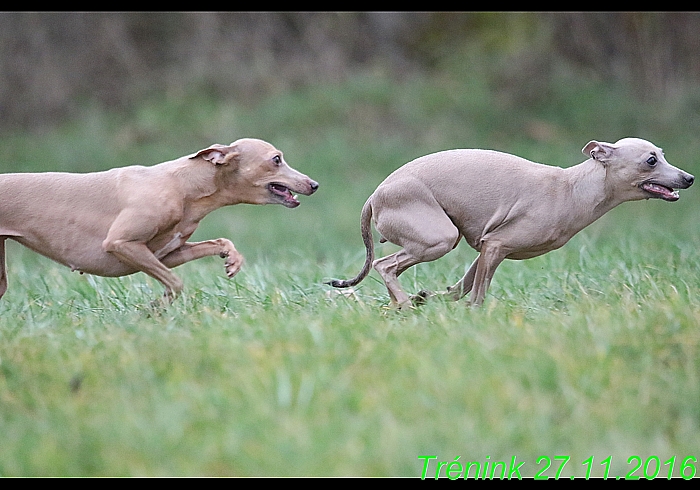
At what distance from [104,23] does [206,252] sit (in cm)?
1392

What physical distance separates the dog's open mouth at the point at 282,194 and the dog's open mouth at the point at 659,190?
2381mm

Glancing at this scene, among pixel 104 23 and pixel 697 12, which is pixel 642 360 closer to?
pixel 697 12

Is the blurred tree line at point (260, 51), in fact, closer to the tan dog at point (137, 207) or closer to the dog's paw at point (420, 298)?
the tan dog at point (137, 207)

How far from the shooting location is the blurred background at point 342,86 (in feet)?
52.4

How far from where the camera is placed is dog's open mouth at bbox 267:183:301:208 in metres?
6.50

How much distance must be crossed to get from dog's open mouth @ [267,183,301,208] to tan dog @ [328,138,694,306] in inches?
28.3

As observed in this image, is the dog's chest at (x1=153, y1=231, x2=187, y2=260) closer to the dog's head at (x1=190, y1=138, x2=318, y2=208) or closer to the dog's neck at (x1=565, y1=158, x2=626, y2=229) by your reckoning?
the dog's head at (x1=190, y1=138, x2=318, y2=208)

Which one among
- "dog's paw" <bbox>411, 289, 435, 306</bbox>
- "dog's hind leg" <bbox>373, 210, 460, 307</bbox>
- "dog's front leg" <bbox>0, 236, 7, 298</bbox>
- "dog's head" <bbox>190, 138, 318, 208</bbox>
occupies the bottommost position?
"dog's front leg" <bbox>0, 236, 7, 298</bbox>

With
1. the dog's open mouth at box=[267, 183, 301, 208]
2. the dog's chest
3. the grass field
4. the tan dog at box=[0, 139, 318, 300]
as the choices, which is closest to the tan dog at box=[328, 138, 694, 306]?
the grass field

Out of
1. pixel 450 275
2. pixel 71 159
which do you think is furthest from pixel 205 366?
pixel 71 159

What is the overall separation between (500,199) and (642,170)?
3.08 ft

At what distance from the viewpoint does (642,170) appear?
5.97 meters

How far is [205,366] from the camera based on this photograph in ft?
15.3

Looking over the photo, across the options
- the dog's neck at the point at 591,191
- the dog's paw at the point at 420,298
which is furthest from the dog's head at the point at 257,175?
the dog's neck at the point at 591,191
